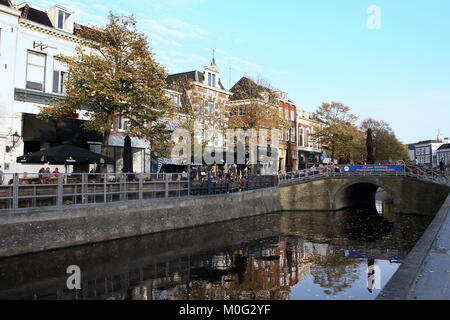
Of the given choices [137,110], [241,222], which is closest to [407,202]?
[241,222]

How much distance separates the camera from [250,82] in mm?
40344

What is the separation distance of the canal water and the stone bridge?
8.74 metres

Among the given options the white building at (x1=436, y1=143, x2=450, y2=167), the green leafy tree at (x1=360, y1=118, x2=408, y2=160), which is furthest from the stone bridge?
the white building at (x1=436, y1=143, x2=450, y2=167)

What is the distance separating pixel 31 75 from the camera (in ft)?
81.0

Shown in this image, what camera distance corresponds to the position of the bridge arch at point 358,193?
103 feet

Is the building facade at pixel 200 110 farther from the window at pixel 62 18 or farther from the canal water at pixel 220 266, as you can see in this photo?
the canal water at pixel 220 266

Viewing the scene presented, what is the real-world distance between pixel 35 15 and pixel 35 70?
14.4 ft

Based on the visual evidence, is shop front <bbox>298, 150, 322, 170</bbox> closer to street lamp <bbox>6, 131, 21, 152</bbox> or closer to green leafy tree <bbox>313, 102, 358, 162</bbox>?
green leafy tree <bbox>313, 102, 358, 162</bbox>

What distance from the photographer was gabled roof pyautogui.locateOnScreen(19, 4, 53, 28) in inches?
999

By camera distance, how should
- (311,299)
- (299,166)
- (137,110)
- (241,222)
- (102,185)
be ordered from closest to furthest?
(311,299) → (102,185) → (137,110) → (241,222) → (299,166)

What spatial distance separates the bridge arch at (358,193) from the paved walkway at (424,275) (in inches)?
841

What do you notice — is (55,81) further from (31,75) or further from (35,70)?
(31,75)
